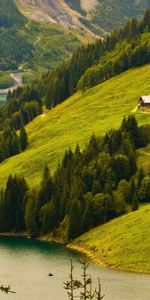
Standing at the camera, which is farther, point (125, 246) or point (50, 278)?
point (125, 246)

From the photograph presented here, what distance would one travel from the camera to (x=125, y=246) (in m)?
186

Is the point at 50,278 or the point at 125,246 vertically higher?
the point at 125,246

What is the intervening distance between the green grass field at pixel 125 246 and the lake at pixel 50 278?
136 inches

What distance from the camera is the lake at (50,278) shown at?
15300cm

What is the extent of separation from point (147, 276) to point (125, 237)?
21340 mm

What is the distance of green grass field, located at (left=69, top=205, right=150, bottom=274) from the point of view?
17888cm

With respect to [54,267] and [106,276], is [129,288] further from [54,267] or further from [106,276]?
[54,267]

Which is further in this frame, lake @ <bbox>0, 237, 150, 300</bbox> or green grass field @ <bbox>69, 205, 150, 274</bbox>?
green grass field @ <bbox>69, 205, 150, 274</bbox>

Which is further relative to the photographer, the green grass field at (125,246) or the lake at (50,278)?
the green grass field at (125,246)

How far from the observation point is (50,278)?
551 feet

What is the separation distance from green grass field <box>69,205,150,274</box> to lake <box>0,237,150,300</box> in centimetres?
346

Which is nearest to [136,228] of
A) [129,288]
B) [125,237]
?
[125,237]

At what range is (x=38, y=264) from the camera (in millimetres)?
183375

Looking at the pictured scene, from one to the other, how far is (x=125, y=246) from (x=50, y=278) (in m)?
23.5
